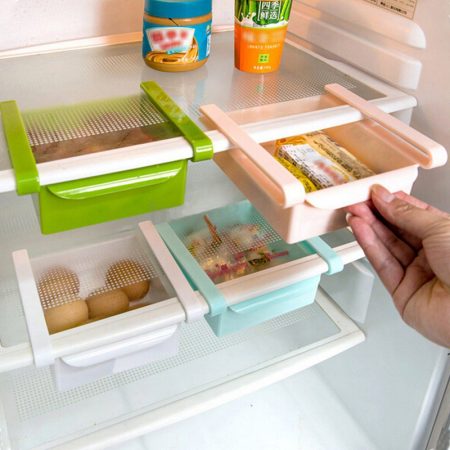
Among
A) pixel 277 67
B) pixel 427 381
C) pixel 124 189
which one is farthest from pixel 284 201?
pixel 427 381

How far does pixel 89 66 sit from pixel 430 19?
61 centimetres

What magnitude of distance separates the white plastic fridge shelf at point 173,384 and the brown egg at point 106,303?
10.3 inches

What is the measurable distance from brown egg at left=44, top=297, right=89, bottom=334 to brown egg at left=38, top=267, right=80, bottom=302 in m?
0.02

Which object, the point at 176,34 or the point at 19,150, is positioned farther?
the point at 176,34

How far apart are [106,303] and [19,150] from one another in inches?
11.4

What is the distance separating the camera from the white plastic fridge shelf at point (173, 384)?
111cm

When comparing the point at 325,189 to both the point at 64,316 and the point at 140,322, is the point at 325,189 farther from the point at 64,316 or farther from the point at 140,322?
the point at 64,316

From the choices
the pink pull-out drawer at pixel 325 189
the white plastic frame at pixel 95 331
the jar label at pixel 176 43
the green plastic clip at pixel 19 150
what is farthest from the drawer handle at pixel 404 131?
the green plastic clip at pixel 19 150

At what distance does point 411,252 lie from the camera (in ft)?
2.89

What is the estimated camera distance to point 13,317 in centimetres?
95

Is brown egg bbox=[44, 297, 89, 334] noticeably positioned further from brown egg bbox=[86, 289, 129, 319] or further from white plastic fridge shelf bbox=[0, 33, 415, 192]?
white plastic fridge shelf bbox=[0, 33, 415, 192]

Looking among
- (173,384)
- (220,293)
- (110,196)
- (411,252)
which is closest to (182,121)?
(110,196)

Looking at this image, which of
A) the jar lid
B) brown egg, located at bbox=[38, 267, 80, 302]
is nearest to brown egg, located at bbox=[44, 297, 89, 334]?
brown egg, located at bbox=[38, 267, 80, 302]

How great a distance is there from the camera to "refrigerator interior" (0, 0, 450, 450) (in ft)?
3.16
